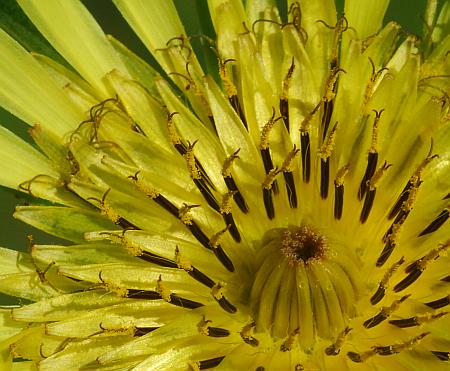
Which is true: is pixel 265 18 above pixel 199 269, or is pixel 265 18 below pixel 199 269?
above

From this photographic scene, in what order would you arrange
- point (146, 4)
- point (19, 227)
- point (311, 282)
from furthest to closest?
point (19, 227)
point (146, 4)
point (311, 282)

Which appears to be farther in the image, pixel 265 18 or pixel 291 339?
pixel 265 18

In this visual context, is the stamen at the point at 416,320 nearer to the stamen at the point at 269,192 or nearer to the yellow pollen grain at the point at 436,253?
the yellow pollen grain at the point at 436,253

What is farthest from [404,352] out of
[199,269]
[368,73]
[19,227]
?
[19,227]

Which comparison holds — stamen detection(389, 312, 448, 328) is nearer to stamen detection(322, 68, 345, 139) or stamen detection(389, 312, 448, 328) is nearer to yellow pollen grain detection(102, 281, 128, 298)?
stamen detection(322, 68, 345, 139)

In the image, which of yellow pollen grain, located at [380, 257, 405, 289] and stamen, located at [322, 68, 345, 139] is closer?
yellow pollen grain, located at [380, 257, 405, 289]

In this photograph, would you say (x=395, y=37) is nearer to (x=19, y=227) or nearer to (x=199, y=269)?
(x=199, y=269)

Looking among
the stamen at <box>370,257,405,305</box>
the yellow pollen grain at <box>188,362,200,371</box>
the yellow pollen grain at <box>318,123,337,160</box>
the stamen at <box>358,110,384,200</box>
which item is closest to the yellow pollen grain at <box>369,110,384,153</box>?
the stamen at <box>358,110,384,200</box>

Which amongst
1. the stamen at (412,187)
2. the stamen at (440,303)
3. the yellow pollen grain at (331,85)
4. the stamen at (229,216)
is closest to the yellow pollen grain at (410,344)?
the stamen at (440,303)
